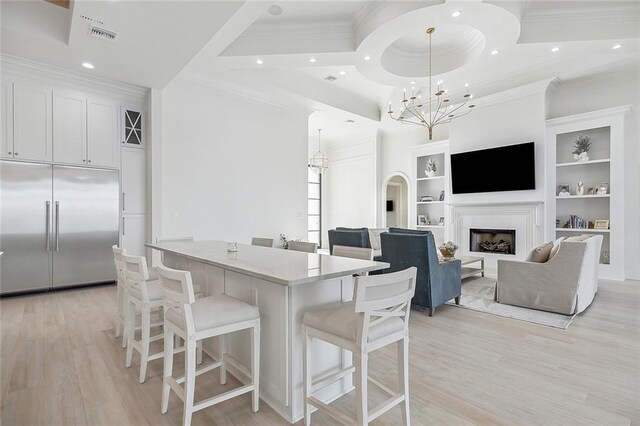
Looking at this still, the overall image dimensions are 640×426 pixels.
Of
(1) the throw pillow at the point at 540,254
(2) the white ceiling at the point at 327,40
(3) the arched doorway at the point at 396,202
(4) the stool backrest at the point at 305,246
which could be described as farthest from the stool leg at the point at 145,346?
(3) the arched doorway at the point at 396,202

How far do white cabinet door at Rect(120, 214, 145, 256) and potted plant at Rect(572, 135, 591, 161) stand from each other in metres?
7.66

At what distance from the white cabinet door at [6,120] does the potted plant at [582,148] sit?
882 centimetres

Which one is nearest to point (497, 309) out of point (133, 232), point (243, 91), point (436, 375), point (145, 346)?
point (436, 375)

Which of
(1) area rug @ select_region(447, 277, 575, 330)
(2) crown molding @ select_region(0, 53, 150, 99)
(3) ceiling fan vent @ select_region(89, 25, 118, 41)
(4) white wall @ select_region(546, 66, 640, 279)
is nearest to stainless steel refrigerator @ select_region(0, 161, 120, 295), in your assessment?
(2) crown molding @ select_region(0, 53, 150, 99)

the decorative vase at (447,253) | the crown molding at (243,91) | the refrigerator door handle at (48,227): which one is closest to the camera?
the refrigerator door handle at (48,227)

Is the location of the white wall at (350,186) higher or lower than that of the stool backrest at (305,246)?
higher

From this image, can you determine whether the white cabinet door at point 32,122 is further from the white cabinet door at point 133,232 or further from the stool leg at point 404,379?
the stool leg at point 404,379

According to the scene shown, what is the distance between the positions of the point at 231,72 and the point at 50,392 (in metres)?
4.91

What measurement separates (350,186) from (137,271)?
25.4ft

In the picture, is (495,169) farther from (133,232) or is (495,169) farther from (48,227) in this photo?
(48,227)

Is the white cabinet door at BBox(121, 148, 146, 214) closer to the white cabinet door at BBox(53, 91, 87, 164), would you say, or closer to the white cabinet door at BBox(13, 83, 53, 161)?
the white cabinet door at BBox(53, 91, 87, 164)

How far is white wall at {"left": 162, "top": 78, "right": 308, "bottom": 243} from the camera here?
525 centimetres

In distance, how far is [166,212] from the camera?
202 inches

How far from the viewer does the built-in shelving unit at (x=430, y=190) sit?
7773mm
